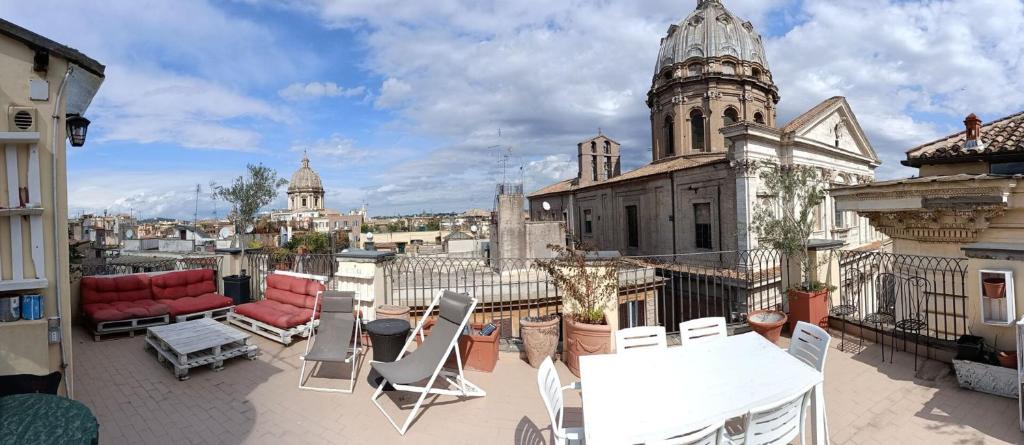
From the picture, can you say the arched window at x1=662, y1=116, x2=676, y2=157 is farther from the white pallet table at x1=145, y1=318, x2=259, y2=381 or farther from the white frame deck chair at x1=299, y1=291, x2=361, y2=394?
the white pallet table at x1=145, y1=318, x2=259, y2=381

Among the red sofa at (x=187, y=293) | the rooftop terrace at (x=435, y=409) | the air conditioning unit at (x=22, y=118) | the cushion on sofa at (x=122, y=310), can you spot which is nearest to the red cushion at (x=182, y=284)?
the red sofa at (x=187, y=293)

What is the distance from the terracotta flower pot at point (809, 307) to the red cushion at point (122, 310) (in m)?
9.40

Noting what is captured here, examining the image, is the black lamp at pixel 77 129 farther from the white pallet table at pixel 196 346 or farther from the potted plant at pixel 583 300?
the potted plant at pixel 583 300

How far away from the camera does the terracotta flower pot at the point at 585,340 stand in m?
4.80

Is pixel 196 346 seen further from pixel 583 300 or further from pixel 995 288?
pixel 995 288

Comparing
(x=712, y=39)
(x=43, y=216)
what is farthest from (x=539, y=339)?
(x=712, y=39)

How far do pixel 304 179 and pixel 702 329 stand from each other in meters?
69.2

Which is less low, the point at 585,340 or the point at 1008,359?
the point at 585,340

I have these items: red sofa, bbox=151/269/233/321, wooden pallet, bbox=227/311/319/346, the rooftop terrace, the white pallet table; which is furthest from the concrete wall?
red sofa, bbox=151/269/233/321

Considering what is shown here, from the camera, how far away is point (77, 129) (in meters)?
4.79

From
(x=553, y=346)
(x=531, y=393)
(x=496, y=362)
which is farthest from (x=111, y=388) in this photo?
(x=553, y=346)

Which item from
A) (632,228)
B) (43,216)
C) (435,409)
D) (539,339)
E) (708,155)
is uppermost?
(708,155)

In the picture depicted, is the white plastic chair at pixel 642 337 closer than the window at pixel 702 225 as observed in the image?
Yes

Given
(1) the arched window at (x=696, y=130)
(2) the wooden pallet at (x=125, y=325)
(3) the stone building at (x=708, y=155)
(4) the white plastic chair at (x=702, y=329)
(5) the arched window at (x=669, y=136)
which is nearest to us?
(4) the white plastic chair at (x=702, y=329)
